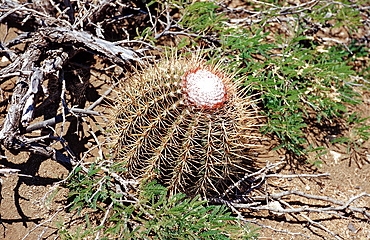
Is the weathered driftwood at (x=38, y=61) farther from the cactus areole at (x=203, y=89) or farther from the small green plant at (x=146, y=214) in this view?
the cactus areole at (x=203, y=89)

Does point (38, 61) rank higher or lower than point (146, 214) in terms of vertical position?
higher

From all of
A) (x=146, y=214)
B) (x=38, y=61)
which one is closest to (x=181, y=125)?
(x=146, y=214)

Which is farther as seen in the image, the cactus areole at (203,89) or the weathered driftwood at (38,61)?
the weathered driftwood at (38,61)

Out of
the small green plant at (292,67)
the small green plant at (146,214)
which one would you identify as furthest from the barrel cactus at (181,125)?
the small green plant at (292,67)

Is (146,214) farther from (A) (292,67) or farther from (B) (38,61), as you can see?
(A) (292,67)

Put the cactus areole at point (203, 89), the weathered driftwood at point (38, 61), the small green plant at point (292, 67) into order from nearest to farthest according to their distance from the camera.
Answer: the cactus areole at point (203, 89) < the weathered driftwood at point (38, 61) < the small green plant at point (292, 67)

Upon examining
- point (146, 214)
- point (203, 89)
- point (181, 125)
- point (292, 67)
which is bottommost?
point (146, 214)

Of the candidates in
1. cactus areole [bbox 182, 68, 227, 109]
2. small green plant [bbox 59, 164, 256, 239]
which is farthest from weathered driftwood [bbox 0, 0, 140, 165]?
cactus areole [bbox 182, 68, 227, 109]

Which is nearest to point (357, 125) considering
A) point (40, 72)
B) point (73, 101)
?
point (73, 101)
